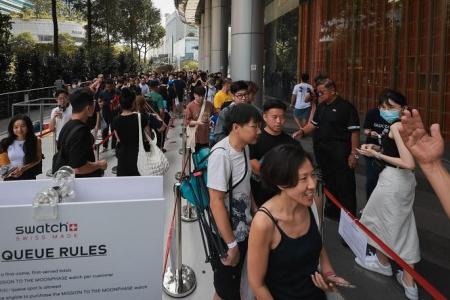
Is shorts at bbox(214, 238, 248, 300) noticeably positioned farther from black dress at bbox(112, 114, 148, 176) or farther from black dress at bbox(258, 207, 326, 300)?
black dress at bbox(112, 114, 148, 176)

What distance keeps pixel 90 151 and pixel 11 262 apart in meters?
1.87

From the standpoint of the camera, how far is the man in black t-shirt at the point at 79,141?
12.3ft

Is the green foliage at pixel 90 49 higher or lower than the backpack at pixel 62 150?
higher

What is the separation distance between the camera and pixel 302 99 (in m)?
11.8

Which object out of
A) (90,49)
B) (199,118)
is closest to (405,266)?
(199,118)

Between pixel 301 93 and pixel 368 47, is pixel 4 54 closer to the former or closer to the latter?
pixel 301 93

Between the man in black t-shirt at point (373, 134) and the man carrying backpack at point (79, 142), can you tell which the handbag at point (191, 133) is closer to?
the man in black t-shirt at point (373, 134)

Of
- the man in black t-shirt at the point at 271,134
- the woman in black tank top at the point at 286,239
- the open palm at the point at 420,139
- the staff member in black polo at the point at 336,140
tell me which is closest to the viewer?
the open palm at the point at 420,139

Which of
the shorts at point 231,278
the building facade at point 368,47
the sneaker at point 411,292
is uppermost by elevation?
the building facade at point 368,47

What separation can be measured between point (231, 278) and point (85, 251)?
1.15 metres

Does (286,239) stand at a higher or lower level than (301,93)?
lower

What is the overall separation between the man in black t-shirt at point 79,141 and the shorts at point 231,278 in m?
1.52

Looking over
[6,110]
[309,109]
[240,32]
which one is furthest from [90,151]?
[6,110]

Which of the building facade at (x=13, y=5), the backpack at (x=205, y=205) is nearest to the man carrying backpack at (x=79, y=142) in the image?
the backpack at (x=205, y=205)
